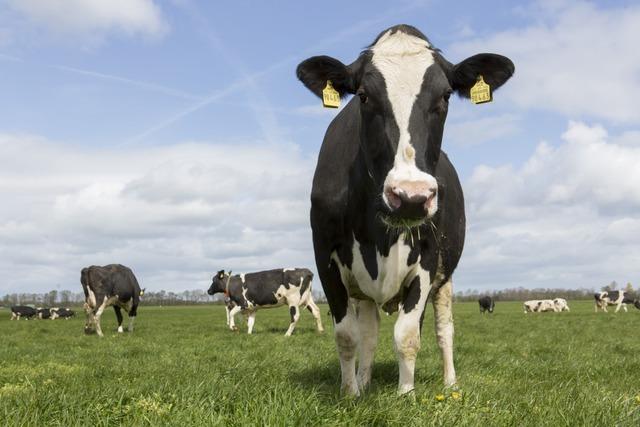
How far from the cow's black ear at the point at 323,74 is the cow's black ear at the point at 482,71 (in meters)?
0.89

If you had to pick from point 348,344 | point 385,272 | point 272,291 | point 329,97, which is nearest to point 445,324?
point 348,344

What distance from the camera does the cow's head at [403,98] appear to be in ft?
13.4

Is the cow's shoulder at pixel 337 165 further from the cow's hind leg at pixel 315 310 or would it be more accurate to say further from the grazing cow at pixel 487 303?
the grazing cow at pixel 487 303

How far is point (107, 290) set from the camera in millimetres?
21922

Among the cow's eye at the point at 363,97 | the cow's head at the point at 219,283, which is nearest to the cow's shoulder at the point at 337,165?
the cow's eye at the point at 363,97

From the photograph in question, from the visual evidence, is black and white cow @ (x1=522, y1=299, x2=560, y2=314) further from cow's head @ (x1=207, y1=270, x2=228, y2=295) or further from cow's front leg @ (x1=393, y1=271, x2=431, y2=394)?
cow's front leg @ (x1=393, y1=271, x2=431, y2=394)

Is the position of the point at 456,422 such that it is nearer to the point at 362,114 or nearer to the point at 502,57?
the point at 362,114

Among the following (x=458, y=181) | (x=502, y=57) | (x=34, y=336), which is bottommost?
(x=34, y=336)

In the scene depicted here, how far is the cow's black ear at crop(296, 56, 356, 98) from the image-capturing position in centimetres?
509

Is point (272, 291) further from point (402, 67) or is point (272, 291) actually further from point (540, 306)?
point (540, 306)

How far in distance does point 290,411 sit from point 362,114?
2.27 m

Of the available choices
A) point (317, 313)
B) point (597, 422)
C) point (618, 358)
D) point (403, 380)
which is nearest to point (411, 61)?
point (403, 380)

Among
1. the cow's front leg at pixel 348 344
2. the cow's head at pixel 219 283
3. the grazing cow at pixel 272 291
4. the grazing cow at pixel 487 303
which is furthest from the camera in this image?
the grazing cow at pixel 487 303

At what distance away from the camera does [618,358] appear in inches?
410
